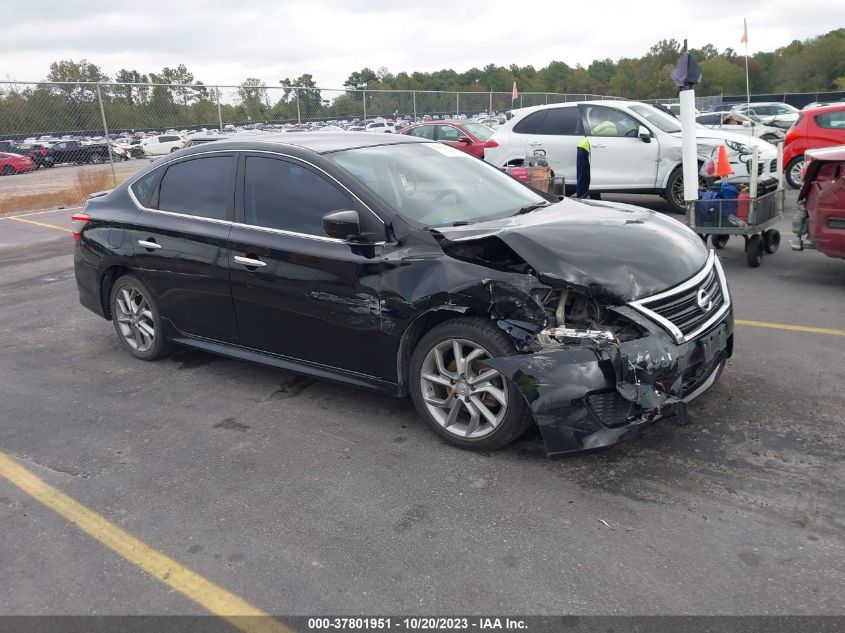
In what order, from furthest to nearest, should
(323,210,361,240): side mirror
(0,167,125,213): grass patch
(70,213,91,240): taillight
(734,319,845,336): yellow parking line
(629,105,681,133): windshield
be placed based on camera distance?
(0,167,125,213): grass patch → (629,105,681,133): windshield → (70,213,91,240): taillight → (734,319,845,336): yellow parking line → (323,210,361,240): side mirror

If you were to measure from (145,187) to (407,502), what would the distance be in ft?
11.3

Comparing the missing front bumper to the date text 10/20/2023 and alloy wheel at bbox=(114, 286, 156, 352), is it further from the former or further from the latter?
alloy wheel at bbox=(114, 286, 156, 352)

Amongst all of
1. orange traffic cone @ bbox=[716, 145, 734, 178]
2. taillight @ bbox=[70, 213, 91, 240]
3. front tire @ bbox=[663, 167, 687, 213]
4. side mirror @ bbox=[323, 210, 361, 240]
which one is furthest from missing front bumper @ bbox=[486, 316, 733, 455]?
front tire @ bbox=[663, 167, 687, 213]

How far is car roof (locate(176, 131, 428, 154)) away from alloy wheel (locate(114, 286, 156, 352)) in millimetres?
1339

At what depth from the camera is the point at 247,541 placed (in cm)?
324

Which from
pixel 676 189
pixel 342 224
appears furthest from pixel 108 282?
pixel 676 189

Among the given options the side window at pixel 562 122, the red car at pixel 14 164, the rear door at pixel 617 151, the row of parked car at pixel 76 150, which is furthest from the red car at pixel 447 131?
the red car at pixel 14 164

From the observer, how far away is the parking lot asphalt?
112 inches

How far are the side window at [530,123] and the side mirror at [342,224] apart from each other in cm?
930

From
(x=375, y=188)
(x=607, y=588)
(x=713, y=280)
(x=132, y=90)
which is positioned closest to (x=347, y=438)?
(x=375, y=188)

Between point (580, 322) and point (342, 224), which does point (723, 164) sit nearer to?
point (580, 322)

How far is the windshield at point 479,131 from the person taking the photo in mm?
16719

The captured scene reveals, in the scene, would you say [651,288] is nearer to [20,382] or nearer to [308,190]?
[308,190]

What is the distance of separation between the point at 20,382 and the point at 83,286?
0.99 m
